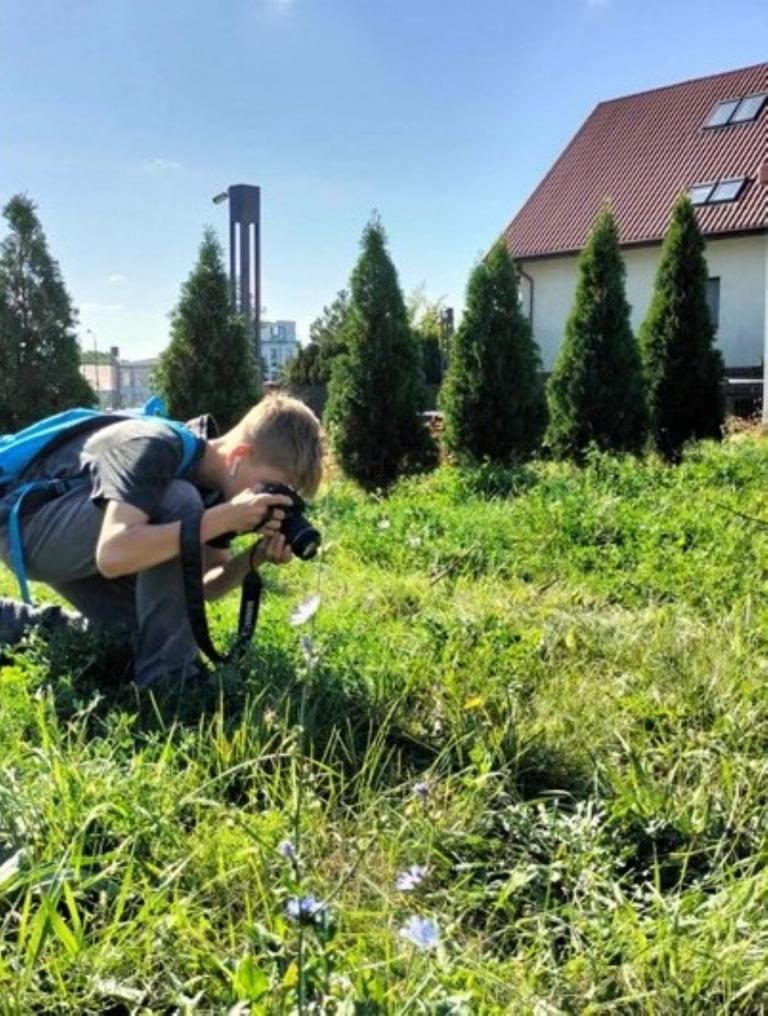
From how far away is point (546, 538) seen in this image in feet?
14.4

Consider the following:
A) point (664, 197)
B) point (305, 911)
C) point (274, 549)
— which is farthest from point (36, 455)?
point (664, 197)

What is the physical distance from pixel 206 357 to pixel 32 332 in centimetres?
185

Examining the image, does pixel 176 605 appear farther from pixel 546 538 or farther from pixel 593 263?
pixel 593 263

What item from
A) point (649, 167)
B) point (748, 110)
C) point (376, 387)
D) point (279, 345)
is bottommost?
point (376, 387)

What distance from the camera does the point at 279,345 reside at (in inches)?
1252

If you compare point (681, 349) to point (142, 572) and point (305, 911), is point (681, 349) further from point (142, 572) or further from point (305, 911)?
point (305, 911)

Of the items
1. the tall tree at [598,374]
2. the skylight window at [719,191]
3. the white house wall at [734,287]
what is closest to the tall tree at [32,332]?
the tall tree at [598,374]

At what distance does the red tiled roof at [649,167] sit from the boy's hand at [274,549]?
685 inches

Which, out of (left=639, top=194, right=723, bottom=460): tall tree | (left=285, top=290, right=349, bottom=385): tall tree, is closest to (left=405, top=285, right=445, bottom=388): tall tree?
(left=285, top=290, right=349, bottom=385): tall tree

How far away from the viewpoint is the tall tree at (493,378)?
8.38 meters

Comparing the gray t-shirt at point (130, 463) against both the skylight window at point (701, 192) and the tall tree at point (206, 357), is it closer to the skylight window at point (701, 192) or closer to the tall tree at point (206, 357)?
the tall tree at point (206, 357)

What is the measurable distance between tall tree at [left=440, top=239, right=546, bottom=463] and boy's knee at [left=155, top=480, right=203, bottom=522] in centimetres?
595

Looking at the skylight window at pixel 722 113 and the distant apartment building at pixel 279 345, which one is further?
the distant apartment building at pixel 279 345

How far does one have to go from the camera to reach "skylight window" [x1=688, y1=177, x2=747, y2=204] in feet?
61.3
